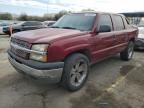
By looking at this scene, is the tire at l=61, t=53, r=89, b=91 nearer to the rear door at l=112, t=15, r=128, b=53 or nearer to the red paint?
the red paint

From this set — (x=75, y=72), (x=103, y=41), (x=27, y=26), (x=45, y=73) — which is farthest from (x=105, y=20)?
(x=27, y=26)

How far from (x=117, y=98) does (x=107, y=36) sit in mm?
1890

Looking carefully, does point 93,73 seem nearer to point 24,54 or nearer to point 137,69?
point 137,69

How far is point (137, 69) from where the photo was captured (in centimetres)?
603

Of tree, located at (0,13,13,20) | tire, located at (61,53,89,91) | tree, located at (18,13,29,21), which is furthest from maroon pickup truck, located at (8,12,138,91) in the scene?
tree, located at (0,13,13,20)

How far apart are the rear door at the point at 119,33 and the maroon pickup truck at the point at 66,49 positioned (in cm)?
8

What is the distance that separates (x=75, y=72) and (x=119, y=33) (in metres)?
2.45

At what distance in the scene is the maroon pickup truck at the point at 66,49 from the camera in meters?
3.57

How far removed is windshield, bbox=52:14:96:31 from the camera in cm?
479

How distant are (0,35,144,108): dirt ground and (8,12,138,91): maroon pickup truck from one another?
330 mm

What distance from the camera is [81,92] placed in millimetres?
4203

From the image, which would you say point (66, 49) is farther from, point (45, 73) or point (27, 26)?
point (27, 26)

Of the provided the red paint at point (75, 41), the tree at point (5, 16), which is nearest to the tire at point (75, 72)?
the red paint at point (75, 41)

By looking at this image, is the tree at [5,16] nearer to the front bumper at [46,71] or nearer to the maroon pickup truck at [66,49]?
the maroon pickup truck at [66,49]
